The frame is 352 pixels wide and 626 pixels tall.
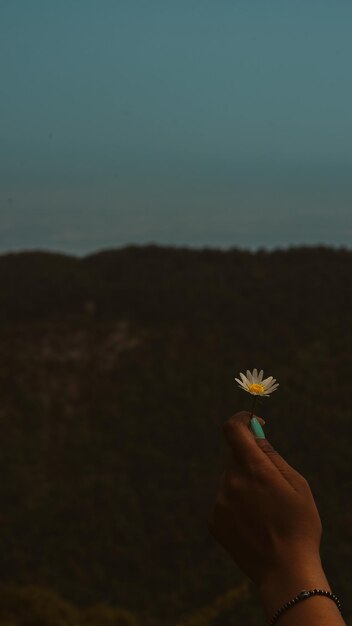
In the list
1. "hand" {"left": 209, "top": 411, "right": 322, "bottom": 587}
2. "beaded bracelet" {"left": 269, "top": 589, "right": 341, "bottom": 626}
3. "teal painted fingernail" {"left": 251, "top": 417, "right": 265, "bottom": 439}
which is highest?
"teal painted fingernail" {"left": 251, "top": 417, "right": 265, "bottom": 439}

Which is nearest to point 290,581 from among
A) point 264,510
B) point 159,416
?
point 264,510

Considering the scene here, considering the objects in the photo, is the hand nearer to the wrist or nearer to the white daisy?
the wrist

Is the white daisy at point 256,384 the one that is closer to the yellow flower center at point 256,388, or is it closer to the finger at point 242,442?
the yellow flower center at point 256,388

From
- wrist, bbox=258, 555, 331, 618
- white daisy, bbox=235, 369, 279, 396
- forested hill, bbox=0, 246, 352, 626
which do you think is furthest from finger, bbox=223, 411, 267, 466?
forested hill, bbox=0, 246, 352, 626

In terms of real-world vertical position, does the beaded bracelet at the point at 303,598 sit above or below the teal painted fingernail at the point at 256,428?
below

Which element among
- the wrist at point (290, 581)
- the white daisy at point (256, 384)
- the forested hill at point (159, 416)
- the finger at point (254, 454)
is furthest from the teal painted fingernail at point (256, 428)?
the forested hill at point (159, 416)

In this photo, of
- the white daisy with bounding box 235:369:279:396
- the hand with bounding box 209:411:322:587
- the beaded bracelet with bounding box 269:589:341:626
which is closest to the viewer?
the beaded bracelet with bounding box 269:589:341:626
